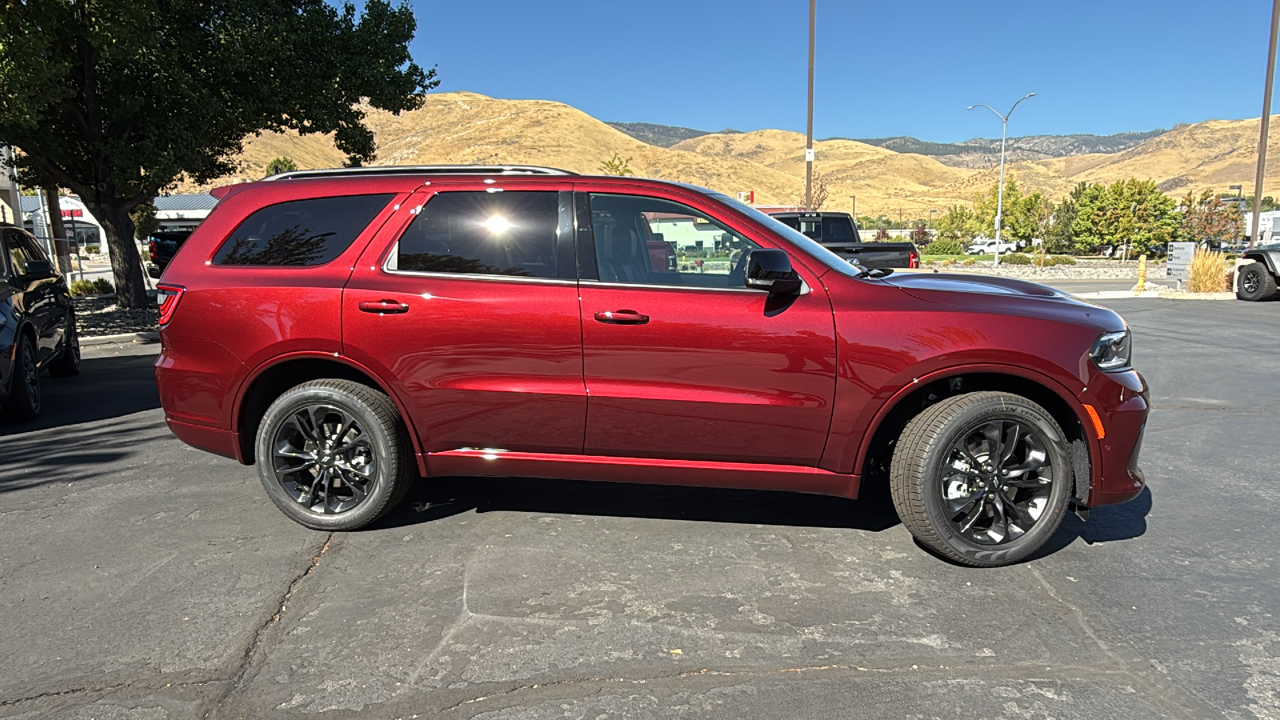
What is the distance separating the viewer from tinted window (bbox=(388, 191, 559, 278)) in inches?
151

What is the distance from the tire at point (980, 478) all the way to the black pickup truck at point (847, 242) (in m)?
8.24

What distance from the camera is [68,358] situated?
28.0 ft

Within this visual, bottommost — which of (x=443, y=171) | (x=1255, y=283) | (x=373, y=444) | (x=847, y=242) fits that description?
(x=1255, y=283)

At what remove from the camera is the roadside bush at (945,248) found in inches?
1912

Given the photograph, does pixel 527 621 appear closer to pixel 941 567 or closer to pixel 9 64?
pixel 941 567

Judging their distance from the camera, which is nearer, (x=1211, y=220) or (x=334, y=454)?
(x=334, y=454)

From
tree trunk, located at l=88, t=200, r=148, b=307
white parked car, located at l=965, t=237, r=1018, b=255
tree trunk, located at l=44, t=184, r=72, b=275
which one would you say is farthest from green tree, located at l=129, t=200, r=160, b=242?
white parked car, located at l=965, t=237, r=1018, b=255

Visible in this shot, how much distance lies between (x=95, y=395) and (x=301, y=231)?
5.12 metres

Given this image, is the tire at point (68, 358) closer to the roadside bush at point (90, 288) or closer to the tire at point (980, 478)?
the tire at point (980, 478)

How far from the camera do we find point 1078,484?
143 inches

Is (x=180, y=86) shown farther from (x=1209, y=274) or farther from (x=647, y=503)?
(x=1209, y=274)

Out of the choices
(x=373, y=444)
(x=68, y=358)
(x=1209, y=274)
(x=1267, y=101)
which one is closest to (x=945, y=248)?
(x=1267, y=101)

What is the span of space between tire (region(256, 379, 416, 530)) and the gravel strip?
8277mm

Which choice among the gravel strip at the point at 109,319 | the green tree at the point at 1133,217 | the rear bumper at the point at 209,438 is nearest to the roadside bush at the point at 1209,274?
the rear bumper at the point at 209,438
